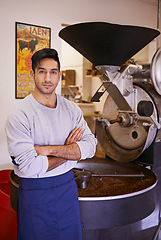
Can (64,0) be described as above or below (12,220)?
above

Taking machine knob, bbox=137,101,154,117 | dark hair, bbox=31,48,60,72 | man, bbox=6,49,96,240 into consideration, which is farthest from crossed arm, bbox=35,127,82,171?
machine knob, bbox=137,101,154,117

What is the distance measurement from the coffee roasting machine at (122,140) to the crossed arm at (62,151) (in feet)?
1.05

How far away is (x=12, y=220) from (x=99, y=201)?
0.88m

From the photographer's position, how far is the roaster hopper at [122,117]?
61.3 inches

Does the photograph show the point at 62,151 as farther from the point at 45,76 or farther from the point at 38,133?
the point at 45,76

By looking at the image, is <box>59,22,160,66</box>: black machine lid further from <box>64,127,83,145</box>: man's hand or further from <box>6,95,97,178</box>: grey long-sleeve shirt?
<box>64,127,83,145</box>: man's hand

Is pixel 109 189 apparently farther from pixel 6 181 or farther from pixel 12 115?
pixel 6 181

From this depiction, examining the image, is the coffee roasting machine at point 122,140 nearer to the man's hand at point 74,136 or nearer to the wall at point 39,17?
the man's hand at point 74,136

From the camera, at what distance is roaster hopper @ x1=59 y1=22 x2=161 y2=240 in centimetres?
156

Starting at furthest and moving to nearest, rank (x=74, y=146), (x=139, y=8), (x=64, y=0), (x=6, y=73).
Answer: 1. (x=139, y=8)
2. (x=64, y=0)
3. (x=6, y=73)
4. (x=74, y=146)

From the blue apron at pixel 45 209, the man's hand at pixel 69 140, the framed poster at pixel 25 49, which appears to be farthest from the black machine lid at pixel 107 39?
the framed poster at pixel 25 49

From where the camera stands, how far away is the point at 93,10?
11.7ft

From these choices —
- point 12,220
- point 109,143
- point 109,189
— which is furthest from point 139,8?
point 12,220

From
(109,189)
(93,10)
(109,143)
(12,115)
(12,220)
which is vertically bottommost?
(12,220)
